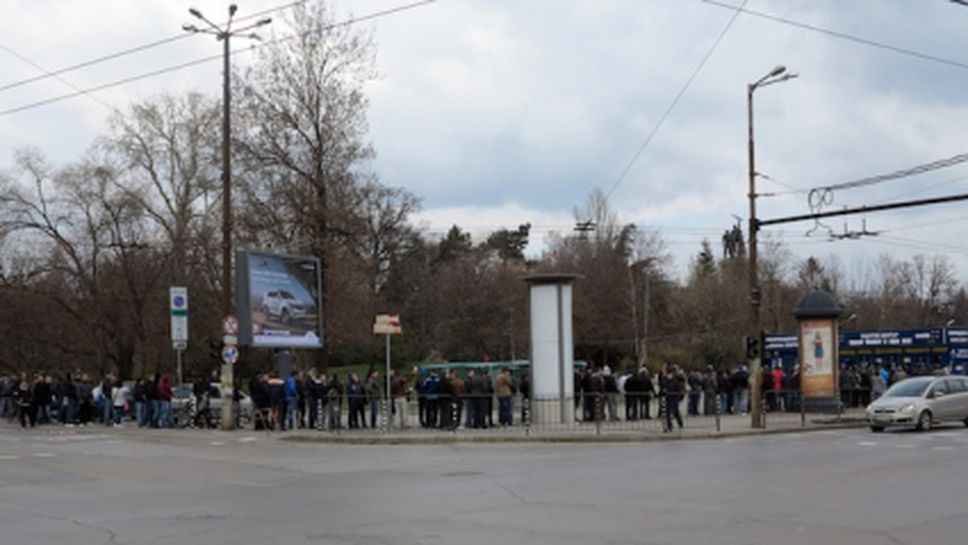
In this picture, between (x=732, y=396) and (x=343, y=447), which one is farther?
(x=732, y=396)

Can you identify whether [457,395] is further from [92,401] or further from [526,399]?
[92,401]

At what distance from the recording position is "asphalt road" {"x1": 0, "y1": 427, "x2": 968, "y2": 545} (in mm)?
11734

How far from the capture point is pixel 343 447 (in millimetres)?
26484

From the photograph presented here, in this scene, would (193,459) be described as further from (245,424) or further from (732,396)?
(732,396)

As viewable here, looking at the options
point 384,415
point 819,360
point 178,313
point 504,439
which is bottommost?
point 504,439

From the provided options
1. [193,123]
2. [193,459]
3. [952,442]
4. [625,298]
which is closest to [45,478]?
[193,459]

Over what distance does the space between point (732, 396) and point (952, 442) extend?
13.8 metres

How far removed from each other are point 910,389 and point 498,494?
63.8 ft

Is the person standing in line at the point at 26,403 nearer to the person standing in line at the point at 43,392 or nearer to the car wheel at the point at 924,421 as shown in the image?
the person standing in line at the point at 43,392

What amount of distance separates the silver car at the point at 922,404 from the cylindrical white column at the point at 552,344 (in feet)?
27.7

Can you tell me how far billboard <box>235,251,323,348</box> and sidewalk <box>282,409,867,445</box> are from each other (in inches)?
158

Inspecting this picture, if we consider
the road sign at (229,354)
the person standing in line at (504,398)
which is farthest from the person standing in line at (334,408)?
the person standing in line at (504,398)

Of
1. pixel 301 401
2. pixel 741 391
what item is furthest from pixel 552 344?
pixel 741 391

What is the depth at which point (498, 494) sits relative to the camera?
15.5m
